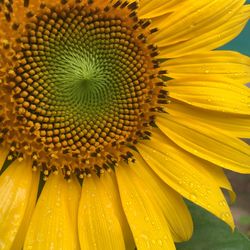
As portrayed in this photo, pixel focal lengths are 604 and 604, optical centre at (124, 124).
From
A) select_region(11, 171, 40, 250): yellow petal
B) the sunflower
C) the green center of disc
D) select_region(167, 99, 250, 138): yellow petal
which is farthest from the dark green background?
select_region(11, 171, 40, 250): yellow petal

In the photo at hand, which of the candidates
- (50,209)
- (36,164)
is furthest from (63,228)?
(36,164)

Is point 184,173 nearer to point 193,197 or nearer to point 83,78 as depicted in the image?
point 193,197

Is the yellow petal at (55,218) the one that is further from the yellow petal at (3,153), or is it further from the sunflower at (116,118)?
the yellow petal at (3,153)

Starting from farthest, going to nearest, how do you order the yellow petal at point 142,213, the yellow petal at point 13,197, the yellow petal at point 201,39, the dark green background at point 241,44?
1. the dark green background at point 241,44
2. the yellow petal at point 201,39
3. the yellow petal at point 142,213
4. the yellow petal at point 13,197

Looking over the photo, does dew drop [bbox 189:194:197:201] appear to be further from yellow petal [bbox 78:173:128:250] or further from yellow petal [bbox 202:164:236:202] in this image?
yellow petal [bbox 78:173:128:250]

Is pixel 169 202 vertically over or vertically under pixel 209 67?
under

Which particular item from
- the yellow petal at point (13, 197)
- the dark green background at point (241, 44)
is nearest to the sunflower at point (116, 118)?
the yellow petal at point (13, 197)

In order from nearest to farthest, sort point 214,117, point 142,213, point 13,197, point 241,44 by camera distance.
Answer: point 13,197, point 142,213, point 214,117, point 241,44

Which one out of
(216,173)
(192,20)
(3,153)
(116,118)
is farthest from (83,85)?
(216,173)
